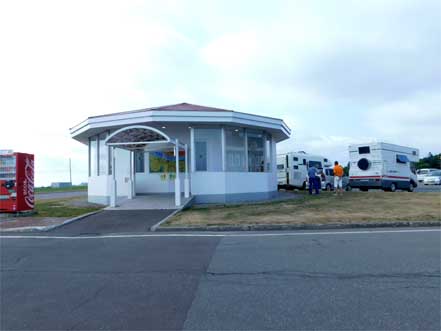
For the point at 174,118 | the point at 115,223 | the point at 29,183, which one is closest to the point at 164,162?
the point at 174,118

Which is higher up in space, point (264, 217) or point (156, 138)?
point (156, 138)

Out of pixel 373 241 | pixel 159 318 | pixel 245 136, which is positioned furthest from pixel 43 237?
pixel 245 136

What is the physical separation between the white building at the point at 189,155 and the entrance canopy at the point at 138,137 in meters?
0.12

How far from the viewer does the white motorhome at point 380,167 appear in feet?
79.5

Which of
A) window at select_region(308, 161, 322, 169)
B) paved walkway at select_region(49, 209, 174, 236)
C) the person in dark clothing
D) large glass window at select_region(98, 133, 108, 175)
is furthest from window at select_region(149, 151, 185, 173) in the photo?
window at select_region(308, 161, 322, 169)

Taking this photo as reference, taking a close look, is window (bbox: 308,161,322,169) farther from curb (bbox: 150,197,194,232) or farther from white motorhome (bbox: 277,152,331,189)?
curb (bbox: 150,197,194,232)

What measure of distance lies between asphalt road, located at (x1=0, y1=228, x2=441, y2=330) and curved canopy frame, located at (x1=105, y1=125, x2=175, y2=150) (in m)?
7.22

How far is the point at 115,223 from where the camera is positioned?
11508 mm

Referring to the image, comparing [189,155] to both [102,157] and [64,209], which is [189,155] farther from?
[64,209]

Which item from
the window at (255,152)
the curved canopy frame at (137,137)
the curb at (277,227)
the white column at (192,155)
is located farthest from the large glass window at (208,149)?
the curb at (277,227)

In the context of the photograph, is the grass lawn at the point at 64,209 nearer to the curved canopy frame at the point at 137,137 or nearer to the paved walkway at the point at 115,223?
the paved walkway at the point at 115,223

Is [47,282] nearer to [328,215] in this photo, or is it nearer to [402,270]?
[402,270]

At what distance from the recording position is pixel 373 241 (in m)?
7.75

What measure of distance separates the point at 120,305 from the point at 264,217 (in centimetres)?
771
